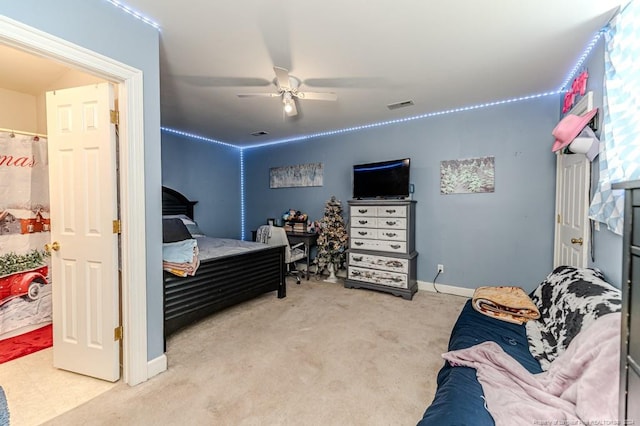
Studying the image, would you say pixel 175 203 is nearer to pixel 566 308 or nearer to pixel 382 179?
pixel 382 179

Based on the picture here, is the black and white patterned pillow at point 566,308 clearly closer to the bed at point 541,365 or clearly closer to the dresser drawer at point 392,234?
the bed at point 541,365

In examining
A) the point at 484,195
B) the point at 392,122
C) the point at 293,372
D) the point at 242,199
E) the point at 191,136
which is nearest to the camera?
the point at 293,372

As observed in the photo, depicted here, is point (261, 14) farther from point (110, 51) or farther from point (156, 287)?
point (156, 287)

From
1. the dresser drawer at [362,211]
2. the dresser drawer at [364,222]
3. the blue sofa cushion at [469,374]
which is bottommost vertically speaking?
the blue sofa cushion at [469,374]

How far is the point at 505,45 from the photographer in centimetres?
214

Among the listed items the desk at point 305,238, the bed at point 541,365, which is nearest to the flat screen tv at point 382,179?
the desk at point 305,238

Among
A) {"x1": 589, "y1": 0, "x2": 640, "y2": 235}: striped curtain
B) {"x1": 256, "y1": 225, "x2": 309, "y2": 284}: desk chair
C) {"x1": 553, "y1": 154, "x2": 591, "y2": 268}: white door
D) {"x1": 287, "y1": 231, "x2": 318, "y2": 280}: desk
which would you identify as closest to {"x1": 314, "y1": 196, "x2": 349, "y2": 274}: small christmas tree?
{"x1": 287, "y1": 231, "x2": 318, "y2": 280}: desk

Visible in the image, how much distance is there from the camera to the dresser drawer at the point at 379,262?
3.65m

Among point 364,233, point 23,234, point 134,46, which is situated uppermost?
point 134,46

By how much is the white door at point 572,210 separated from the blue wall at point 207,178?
17.0 ft

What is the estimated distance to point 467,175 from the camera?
361 cm

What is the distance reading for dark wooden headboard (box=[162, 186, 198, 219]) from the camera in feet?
14.6

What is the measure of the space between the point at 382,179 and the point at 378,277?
1.41 metres

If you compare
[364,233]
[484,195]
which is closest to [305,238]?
[364,233]
